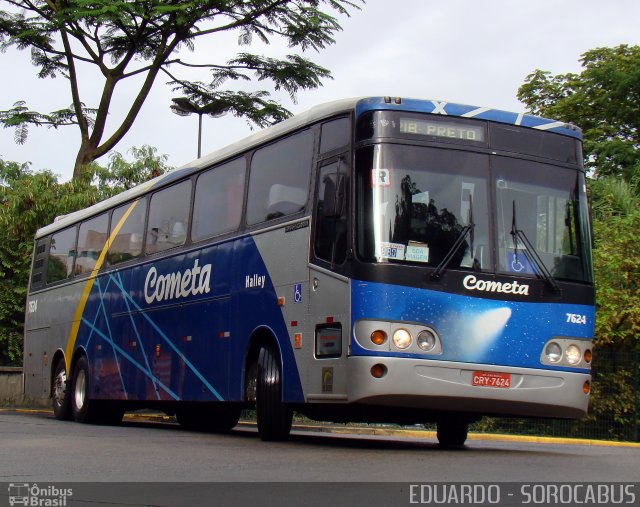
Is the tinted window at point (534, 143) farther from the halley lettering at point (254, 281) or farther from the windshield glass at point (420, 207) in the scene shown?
the halley lettering at point (254, 281)

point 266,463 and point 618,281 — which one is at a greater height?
point 618,281

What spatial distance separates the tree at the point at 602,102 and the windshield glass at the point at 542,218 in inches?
1198

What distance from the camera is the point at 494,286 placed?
1172 cm

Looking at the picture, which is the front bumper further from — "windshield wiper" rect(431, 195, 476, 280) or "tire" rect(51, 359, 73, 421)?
"tire" rect(51, 359, 73, 421)

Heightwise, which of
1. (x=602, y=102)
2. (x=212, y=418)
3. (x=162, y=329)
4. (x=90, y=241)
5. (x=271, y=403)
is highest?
(x=602, y=102)

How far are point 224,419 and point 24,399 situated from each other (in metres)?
12.0

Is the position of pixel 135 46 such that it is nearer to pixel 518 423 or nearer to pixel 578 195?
pixel 518 423

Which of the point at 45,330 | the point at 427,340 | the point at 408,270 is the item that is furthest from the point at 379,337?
the point at 45,330

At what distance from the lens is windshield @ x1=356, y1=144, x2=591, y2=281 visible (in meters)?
11.5

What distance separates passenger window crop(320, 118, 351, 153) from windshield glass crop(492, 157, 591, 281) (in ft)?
5.13

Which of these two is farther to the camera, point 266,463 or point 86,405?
point 86,405

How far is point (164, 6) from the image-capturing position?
96.0 ft

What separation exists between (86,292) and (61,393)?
203cm
